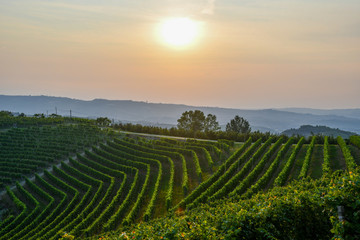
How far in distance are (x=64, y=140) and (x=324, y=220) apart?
51612 mm

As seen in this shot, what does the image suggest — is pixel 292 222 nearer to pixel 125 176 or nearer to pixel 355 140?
pixel 125 176

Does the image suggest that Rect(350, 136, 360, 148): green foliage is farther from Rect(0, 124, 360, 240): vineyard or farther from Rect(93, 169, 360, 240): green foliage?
Rect(93, 169, 360, 240): green foliage

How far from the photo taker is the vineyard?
25.8m

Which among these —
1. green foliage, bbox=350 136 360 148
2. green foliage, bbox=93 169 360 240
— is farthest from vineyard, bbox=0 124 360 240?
green foliage, bbox=93 169 360 240

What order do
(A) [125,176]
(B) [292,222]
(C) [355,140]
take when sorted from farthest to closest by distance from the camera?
(C) [355,140]
(A) [125,176]
(B) [292,222]

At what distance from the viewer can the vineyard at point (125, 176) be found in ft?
84.5

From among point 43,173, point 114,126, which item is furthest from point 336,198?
point 114,126

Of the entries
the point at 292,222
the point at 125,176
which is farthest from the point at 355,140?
the point at 292,222

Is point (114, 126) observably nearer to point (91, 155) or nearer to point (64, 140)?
point (64, 140)

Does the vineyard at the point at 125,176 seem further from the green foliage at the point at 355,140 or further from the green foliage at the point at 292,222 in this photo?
the green foliage at the point at 292,222

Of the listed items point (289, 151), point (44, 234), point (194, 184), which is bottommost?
point (44, 234)

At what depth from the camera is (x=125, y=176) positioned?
35781mm

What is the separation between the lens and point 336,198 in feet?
28.9

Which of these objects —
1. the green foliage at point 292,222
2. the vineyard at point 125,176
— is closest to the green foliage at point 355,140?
the vineyard at point 125,176
